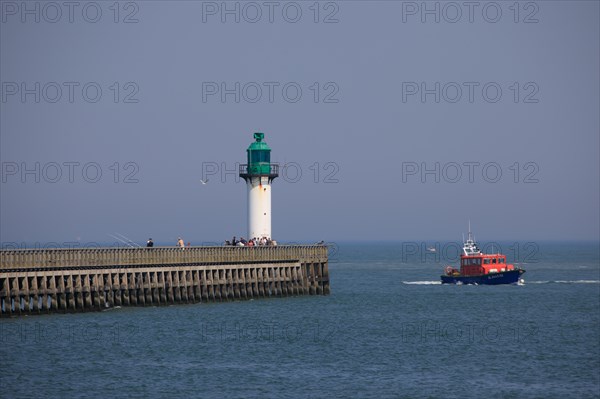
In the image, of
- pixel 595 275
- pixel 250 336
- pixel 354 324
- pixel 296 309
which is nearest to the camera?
pixel 250 336

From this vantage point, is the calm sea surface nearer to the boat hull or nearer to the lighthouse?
the lighthouse

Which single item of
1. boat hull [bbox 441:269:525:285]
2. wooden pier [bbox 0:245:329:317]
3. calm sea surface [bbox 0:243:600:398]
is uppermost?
wooden pier [bbox 0:245:329:317]

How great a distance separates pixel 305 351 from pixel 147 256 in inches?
700

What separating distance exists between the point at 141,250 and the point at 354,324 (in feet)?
43.4

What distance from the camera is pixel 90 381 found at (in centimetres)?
4400

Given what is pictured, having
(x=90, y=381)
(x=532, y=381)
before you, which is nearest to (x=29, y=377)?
(x=90, y=381)

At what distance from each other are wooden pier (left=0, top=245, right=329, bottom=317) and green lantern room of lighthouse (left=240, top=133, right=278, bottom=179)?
19.5 feet

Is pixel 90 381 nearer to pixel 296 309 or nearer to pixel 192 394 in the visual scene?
pixel 192 394

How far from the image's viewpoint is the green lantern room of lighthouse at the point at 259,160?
3155 inches

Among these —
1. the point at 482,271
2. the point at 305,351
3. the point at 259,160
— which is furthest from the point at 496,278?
the point at 305,351

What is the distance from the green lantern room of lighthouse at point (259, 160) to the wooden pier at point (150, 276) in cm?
594

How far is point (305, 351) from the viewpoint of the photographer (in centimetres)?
5312

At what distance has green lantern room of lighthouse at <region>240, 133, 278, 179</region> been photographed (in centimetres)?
8012

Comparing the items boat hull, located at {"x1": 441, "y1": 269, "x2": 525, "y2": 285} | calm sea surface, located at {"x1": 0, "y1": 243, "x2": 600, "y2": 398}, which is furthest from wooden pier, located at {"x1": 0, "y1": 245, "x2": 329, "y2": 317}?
boat hull, located at {"x1": 441, "y1": 269, "x2": 525, "y2": 285}
